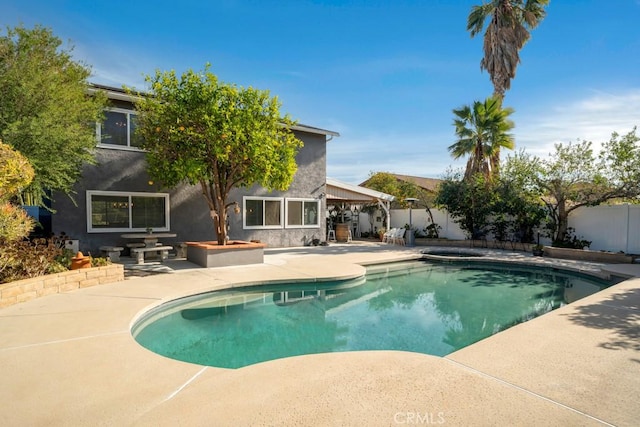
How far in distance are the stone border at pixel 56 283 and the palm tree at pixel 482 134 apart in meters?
16.0

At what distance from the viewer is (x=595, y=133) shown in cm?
1374

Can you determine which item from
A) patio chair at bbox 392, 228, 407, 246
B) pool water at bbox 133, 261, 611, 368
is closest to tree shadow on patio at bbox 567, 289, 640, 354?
pool water at bbox 133, 261, 611, 368


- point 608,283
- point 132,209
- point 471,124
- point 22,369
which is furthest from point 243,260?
point 471,124

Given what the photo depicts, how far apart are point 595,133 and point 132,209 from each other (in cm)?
1786

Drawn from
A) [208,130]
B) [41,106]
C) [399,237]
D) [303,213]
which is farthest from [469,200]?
[41,106]

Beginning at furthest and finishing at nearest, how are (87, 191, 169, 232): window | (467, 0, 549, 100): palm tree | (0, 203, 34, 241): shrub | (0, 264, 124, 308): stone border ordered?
(467, 0, 549, 100): palm tree → (87, 191, 169, 232): window → (0, 203, 34, 241): shrub → (0, 264, 124, 308): stone border

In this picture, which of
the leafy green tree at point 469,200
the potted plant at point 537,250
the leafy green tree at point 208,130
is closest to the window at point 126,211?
the leafy green tree at point 208,130

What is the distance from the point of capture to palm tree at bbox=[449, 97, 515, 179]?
1723 centimetres

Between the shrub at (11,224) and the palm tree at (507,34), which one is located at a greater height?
the palm tree at (507,34)

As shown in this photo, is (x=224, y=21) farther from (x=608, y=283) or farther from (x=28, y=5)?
(x=608, y=283)

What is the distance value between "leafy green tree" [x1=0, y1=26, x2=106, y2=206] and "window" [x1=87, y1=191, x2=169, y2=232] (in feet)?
7.65

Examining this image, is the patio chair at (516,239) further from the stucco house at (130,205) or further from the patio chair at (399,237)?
the stucco house at (130,205)

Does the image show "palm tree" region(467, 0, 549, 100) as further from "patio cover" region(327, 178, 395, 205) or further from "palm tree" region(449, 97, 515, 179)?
"patio cover" region(327, 178, 395, 205)

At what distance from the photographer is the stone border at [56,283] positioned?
5857 millimetres
